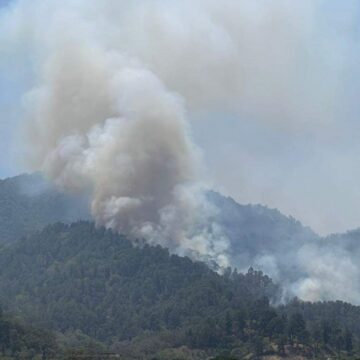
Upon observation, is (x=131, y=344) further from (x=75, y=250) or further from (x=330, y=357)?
(x=75, y=250)

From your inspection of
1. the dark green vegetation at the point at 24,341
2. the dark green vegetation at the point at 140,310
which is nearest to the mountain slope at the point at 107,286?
the dark green vegetation at the point at 140,310

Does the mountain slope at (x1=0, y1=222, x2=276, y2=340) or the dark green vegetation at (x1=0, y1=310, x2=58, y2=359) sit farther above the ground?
the mountain slope at (x1=0, y1=222, x2=276, y2=340)

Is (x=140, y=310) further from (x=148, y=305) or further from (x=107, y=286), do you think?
(x=107, y=286)

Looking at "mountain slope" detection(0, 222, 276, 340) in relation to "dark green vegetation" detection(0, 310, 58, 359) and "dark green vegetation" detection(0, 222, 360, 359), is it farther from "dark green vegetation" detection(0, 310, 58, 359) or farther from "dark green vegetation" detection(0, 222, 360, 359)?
"dark green vegetation" detection(0, 310, 58, 359)

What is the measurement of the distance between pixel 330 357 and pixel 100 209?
90.4m

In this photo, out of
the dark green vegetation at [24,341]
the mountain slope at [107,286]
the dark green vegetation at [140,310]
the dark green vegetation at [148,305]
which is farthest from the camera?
the mountain slope at [107,286]

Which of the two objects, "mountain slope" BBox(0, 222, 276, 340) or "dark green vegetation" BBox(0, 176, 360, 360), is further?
"mountain slope" BBox(0, 222, 276, 340)

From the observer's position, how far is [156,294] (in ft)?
539

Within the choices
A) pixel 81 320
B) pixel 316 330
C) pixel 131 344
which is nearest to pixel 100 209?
pixel 81 320

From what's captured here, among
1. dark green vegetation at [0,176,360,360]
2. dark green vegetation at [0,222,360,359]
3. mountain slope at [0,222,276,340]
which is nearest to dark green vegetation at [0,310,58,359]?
dark green vegetation at [0,176,360,360]

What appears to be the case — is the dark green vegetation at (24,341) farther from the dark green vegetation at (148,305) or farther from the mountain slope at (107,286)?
the mountain slope at (107,286)

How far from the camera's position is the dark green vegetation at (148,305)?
4988 inches

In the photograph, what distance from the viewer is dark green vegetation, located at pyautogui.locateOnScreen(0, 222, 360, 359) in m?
127

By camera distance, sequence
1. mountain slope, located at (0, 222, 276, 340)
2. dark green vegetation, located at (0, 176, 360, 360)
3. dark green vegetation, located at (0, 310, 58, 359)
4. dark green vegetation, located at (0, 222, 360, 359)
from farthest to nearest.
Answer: mountain slope, located at (0, 222, 276, 340) < dark green vegetation, located at (0, 222, 360, 359) < dark green vegetation, located at (0, 176, 360, 360) < dark green vegetation, located at (0, 310, 58, 359)
